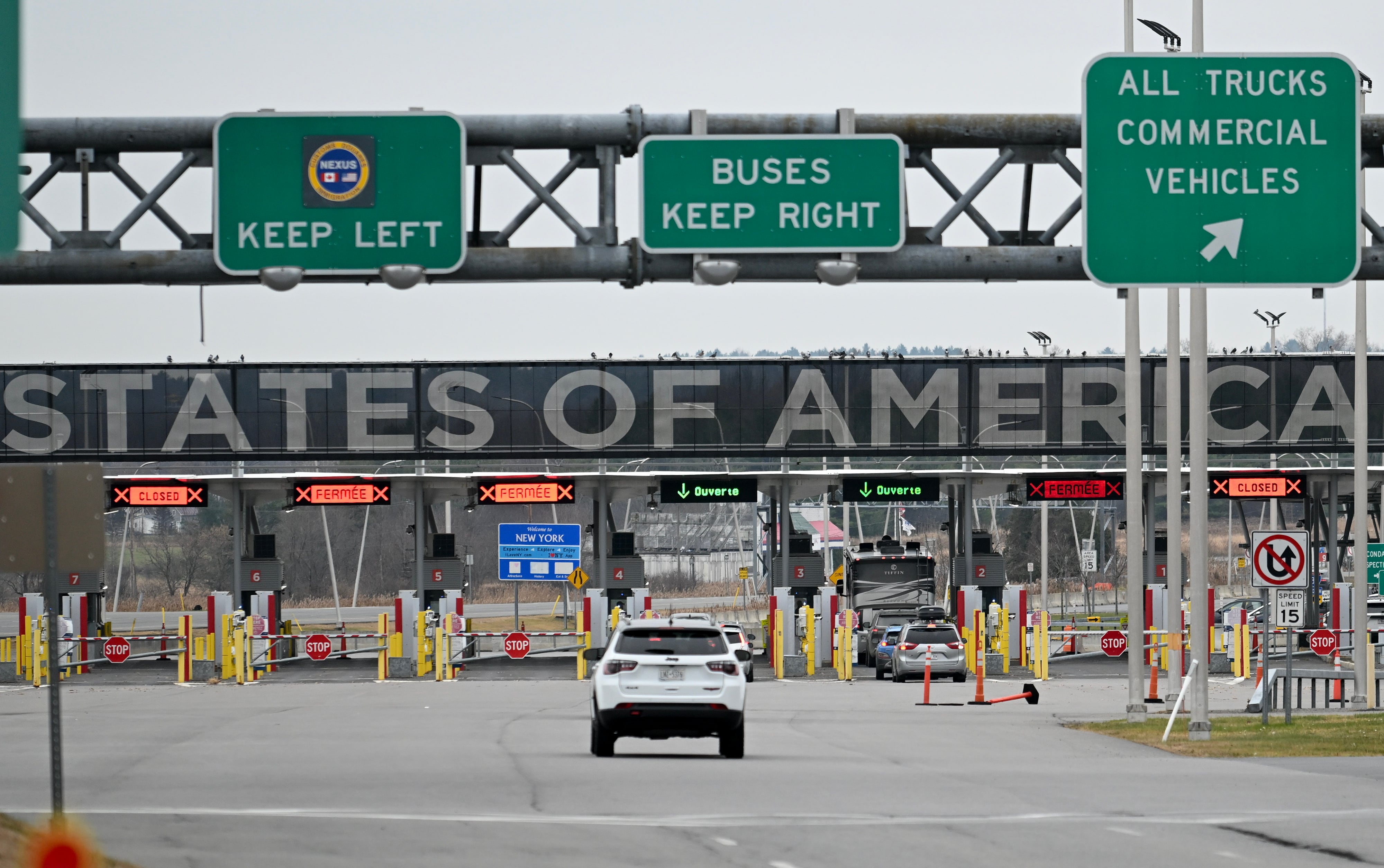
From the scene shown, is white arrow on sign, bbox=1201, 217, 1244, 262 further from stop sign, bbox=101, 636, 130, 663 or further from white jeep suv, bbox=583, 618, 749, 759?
stop sign, bbox=101, 636, 130, 663

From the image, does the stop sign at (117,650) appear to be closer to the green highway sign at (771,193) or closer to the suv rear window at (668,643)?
the suv rear window at (668,643)

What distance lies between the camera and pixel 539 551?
180 ft

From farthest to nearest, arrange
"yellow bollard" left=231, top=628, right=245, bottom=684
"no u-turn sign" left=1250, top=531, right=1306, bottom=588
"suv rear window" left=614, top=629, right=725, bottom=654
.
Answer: "yellow bollard" left=231, top=628, right=245, bottom=684
"no u-turn sign" left=1250, top=531, right=1306, bottom=588
"suv rear window" left=614, top=629, right=725, bottom=654

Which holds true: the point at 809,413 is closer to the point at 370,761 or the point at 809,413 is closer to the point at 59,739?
the point at 370,761

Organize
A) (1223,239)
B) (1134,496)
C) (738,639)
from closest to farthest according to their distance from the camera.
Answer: (1223,239), (1134,496), (738,639)

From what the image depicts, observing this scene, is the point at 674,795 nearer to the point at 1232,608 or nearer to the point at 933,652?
the point at 933,652

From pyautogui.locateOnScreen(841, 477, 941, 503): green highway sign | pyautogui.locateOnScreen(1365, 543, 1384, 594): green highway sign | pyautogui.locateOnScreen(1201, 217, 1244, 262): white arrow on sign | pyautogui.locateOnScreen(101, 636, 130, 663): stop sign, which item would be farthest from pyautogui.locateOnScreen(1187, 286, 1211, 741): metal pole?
pyautogui.locateOnScreen(101, 636, 130, 663): stop sign

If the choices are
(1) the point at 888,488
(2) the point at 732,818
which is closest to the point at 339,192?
(2) the point at 732,818

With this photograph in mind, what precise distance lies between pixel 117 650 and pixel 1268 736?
27945 mm

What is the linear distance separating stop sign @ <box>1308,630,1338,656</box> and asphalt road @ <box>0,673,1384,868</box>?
12388mm

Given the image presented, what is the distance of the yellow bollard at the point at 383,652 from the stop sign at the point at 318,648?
1.25m

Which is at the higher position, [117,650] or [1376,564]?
[1376,564]

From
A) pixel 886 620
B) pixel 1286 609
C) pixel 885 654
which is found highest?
pixel 1286 609

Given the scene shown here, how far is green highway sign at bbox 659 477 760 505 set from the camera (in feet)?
162
